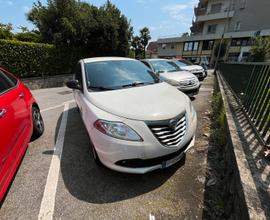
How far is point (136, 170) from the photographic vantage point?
6.88 feet

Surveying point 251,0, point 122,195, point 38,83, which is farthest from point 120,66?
point 251,0

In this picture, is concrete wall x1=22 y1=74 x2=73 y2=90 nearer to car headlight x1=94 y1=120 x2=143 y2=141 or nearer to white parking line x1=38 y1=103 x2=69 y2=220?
white parking line x1=38 y1=103 x2=69 y2=220

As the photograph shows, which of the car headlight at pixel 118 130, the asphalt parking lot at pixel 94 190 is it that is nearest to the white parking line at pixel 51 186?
the asphalt parking lot at pixel 94 190

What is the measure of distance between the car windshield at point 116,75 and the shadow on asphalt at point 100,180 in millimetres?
1290

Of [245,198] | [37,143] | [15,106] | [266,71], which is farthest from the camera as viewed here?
[37,143]

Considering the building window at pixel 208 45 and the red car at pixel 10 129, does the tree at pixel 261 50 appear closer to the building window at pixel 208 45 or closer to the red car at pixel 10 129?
the building window at pixel 208 45

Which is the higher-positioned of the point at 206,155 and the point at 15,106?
the point at 15,106

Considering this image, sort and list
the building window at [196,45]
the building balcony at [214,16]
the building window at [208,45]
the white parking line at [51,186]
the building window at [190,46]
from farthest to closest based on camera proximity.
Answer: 1. the building window at [190,46]
2. the building window at [196,45]
3. the building window at [208,45]
4. the building balcony at [214,16]
5. the white parking line at [51,186]

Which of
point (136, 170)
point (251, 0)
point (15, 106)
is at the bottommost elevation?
point (136, 170)

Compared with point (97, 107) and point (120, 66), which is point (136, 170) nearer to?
point (97, 107)

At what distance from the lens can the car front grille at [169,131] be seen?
204 cm

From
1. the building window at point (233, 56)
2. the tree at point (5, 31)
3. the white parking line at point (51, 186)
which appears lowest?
the building window at point (233, 56)

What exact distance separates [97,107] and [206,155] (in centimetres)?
204

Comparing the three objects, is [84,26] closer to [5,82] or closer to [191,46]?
[5,82]
